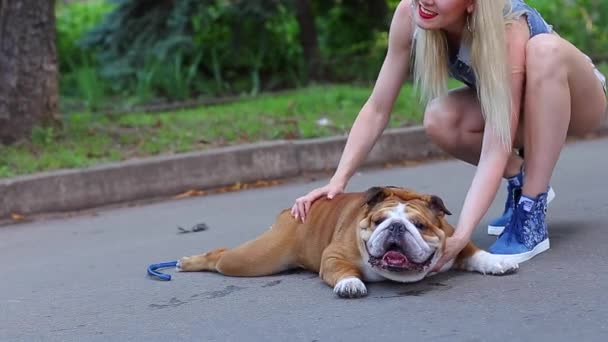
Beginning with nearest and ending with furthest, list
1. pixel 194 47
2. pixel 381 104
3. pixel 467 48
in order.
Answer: pixel 467 48, pixel 381 104, pixel 194 47

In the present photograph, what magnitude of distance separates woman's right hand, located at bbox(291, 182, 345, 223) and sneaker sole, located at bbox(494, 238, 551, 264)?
0.71m

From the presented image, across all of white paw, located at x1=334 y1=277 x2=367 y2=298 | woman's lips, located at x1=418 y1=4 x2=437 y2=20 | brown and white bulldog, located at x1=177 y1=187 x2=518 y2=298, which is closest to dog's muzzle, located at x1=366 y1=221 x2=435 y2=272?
brown and white bulldog, located at x1=177 y1=187 x2=518 y2=298

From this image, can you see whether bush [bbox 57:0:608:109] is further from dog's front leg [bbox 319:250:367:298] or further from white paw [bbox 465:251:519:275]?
white paw [bbox 465:251:519:275]

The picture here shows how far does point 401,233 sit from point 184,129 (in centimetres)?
473

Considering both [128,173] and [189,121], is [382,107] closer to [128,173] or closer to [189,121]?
[128,173]

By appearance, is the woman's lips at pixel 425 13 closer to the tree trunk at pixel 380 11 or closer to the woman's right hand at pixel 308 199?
the woman's right hand at pixel 308 199

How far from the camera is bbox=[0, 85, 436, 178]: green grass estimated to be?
7.22m

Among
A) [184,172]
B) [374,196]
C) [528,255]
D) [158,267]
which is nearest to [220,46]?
[184,172]

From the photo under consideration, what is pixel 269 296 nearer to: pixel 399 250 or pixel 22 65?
pixel 399 250

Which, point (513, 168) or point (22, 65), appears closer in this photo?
point (513, 168)

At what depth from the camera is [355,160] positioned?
4355 millimetres

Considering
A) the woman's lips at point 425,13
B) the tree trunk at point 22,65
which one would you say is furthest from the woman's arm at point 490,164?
the tree trunk at point 22,65

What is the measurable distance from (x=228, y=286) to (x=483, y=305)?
111 cm

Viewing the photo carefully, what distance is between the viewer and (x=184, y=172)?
278 inches
